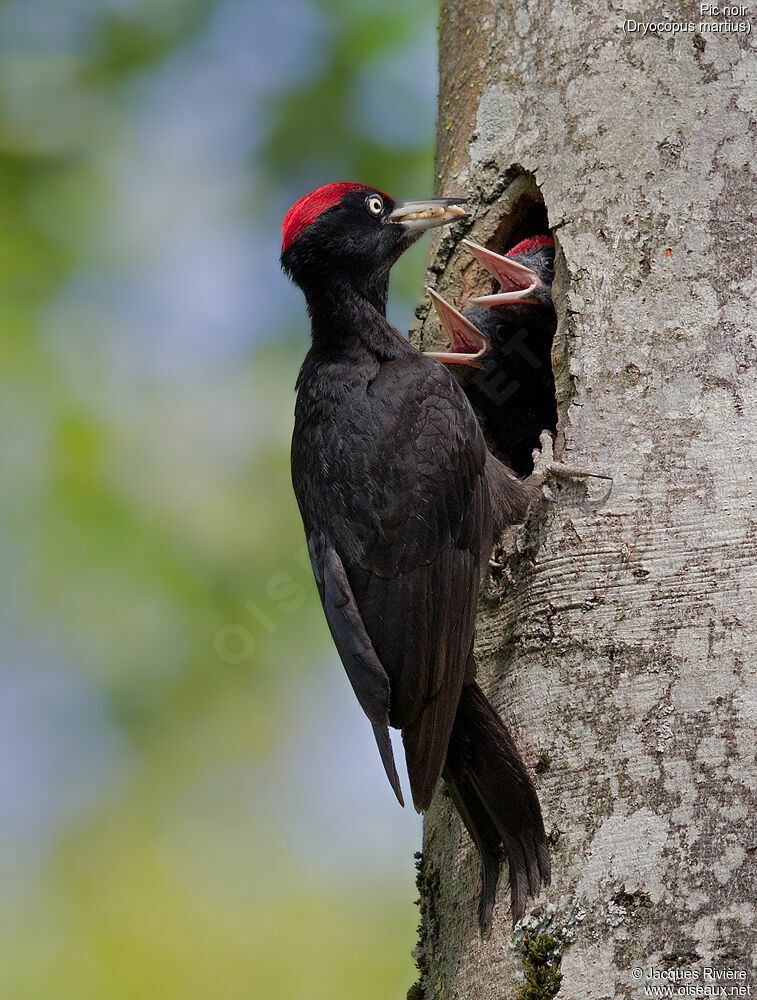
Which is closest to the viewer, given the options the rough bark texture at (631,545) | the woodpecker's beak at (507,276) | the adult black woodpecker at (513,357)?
the rough bark texture at (631,545)

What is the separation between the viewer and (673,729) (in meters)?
2.49

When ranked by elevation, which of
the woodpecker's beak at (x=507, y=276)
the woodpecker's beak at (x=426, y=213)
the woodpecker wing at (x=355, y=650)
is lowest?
the woodpecker wing at (x=355, y=650)

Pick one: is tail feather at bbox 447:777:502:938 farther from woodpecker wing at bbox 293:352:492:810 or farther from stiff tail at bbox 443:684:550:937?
woodpecker wing at bbox 293:352:492:810

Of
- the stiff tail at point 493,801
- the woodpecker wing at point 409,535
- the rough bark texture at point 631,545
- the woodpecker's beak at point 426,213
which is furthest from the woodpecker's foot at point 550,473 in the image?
the woodpecker's beak at point 426,213

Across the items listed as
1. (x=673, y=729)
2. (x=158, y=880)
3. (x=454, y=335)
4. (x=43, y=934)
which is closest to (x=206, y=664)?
(x=158, y=880)

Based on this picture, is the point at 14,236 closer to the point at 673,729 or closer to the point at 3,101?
the point at 3,101

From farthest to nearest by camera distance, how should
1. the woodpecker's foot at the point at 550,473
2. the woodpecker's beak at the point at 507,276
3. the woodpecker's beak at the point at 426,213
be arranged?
the woodpecker's beak at the point at 507,276 < the woodpecker's beak at the point at 426,213 < the woodpecker's foot at the point at 550,473

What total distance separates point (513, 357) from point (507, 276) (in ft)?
1.77

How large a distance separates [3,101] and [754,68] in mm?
3766

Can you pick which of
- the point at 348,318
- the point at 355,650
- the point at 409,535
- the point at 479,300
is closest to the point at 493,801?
the point at 355,650

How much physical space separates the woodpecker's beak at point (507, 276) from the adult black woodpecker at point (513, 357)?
16 mm

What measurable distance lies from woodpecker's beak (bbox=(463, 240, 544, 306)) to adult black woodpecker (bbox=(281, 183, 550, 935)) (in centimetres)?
18

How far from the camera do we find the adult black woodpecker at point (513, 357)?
12.9 ft

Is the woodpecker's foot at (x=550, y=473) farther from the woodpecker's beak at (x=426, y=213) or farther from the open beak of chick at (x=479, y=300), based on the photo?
the woodpecker's beak at (x=426, y=213)
